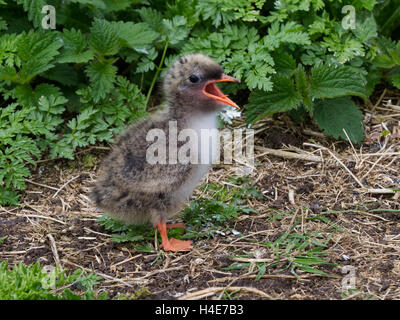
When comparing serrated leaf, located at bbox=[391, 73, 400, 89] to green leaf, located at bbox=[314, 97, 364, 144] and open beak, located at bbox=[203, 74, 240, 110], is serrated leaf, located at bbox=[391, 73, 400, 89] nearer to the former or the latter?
green leaf, located at bbox=[314, 97, 364, 144]

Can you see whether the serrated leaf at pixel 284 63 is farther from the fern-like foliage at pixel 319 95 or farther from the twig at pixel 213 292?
the twig at pixel 213 292

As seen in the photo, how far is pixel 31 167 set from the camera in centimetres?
552

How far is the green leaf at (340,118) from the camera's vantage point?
220 inches

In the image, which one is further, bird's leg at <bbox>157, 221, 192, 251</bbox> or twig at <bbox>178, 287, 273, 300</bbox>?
bird's leg at <bbox>157, 221, 192, 251</bbox>

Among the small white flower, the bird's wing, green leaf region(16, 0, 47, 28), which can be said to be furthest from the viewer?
the small white flower

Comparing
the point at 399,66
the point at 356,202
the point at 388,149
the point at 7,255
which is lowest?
the point at 7,255

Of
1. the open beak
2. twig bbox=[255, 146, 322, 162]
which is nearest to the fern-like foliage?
twig bbox=[255, 146, 322, 162]

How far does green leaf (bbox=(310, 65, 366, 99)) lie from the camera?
18.1 ft

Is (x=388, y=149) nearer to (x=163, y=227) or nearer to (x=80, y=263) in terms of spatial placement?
(x=163, y=227)

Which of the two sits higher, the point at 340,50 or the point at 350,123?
the point at 340,50

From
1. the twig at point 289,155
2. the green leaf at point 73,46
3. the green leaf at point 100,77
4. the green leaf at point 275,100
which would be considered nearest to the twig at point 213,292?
the twig at point 289,155

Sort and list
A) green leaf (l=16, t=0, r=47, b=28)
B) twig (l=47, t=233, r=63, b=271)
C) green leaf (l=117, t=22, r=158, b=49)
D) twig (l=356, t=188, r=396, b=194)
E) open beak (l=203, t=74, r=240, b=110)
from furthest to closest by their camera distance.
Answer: green leaf (l=117, t=22, r=158, b=49) → green leaf (l=16, t=0, r=47, b=28) → twig (l=356, t=188, r=396, b=194) → open beak (l=203, t=74, r=240, b=110) → twig (l=47, t=233, r=63, b=271)
